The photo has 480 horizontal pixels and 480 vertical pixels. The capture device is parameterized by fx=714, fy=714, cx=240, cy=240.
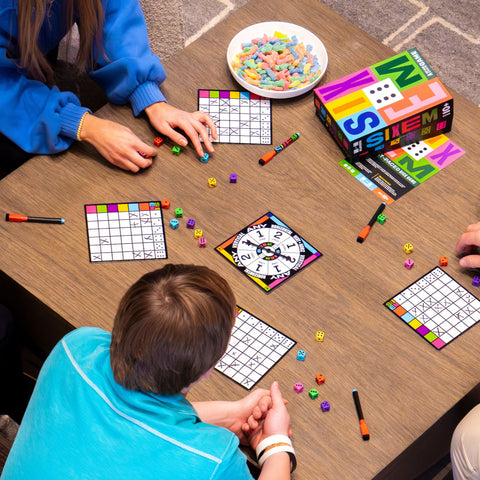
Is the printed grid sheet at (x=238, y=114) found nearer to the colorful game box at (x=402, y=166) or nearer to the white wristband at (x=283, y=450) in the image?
the colorful game box at (x=402, y=166)

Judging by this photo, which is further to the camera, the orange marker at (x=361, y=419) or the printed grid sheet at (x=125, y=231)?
the printed grid sheet at (x=125, y=231)

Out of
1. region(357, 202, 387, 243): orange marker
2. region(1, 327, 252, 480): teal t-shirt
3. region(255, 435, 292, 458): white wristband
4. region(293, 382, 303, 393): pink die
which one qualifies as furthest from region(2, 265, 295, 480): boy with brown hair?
region(357, 202, 387, 243): orange marker

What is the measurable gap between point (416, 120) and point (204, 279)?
0.75m

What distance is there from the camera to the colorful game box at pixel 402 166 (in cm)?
154

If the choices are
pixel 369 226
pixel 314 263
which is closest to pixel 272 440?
pixel 314 263

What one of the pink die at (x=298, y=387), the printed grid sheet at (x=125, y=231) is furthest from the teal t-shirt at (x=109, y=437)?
the printed grid sheet at (x=125, y=231)

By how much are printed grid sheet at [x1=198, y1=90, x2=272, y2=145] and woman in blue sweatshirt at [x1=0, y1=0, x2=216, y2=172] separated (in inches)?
1.9

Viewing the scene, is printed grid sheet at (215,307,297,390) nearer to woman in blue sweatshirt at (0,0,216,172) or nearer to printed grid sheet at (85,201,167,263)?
printed grid sheet at (85,201,167,263)

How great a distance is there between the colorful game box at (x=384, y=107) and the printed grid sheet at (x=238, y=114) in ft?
0.43

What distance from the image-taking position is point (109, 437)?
998 millimetres

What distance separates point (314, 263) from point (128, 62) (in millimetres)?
652

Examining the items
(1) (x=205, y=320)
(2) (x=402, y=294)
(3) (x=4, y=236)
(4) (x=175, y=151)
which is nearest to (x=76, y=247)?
(3) (x=4, y=236)

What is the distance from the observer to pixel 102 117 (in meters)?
1.65

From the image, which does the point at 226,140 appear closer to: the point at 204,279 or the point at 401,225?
the point at 401,225
